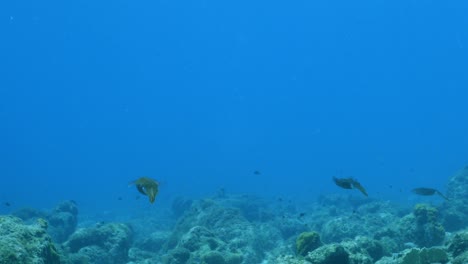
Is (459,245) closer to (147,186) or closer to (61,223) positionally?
(147,186)

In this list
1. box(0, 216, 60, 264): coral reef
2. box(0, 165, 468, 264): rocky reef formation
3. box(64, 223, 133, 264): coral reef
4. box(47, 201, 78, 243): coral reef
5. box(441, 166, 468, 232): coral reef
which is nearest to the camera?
box(0, 216, 60, 264): coral reef

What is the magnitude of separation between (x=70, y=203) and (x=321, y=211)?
15679 millimetres

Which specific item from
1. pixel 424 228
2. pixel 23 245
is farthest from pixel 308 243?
pixel 23 245

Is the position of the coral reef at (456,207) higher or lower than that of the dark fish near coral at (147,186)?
higher

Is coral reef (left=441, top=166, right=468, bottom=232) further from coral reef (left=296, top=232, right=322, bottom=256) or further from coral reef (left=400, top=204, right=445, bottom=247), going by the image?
coral reef (left=296, top=232, right=322, bottom=256)

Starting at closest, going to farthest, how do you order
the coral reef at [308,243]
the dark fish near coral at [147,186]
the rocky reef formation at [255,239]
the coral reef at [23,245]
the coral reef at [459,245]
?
the coral reef at [23,245], the dark fish near coral at [147,186], the rocky reef formation at [255,239], the coral reef at [459,245], the coral reef at [308,243]

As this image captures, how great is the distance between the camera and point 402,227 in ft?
44.2

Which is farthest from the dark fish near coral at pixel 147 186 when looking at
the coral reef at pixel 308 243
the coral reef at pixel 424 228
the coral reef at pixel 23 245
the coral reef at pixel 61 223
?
the coral reef at pixel 61 223

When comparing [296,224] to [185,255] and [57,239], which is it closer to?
[185,255]

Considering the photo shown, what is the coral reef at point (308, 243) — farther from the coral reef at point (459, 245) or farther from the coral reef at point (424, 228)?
the coral reef at point (424, 228)

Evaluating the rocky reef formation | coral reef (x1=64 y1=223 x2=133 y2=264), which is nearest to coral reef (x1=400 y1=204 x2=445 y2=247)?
the rocky reef formation

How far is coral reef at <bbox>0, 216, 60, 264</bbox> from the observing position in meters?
6.46

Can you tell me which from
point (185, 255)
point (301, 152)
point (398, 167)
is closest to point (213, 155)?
point (301, 152)

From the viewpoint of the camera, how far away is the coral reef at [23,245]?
6457mm
